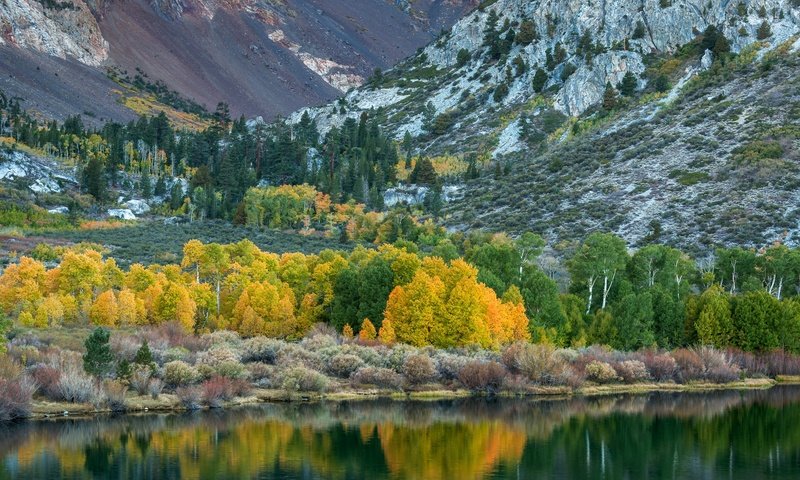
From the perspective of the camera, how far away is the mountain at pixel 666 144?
131125 millimetres

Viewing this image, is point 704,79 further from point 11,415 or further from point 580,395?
point 11,415

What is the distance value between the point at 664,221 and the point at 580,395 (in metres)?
60.2

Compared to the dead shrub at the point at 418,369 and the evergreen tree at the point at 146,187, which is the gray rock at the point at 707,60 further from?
the dead shrub at the point at 418,369

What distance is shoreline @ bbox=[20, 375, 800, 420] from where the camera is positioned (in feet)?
198

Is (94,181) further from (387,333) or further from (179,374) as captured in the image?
(179,374)

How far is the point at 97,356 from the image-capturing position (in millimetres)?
61656

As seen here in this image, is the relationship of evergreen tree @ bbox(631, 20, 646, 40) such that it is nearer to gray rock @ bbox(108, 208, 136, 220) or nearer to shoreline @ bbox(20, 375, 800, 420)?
gray rock @ bbox(108, 208, 136, 220)

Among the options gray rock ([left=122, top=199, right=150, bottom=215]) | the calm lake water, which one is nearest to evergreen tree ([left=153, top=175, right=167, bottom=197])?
gray rock ([left=122, top=199, right=150, bottom=215])

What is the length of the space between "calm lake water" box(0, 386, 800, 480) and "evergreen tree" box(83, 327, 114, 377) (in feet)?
13.2

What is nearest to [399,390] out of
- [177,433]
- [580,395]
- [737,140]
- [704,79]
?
[580,395]

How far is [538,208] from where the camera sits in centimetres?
14812

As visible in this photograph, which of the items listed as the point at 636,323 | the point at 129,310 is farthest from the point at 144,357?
the point at 636,323

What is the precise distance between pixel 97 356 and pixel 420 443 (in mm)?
21114

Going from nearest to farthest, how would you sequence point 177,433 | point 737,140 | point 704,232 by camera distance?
1. point 177,433
2. point 704,232
3. point 737,140
